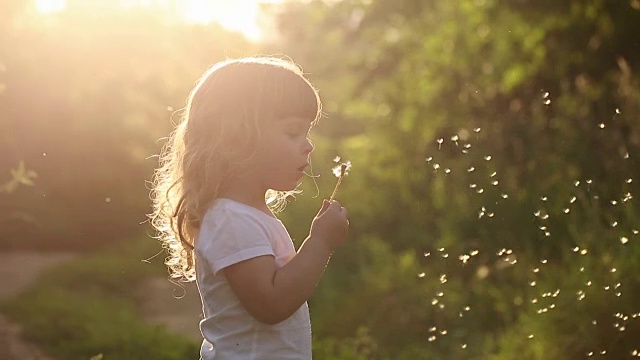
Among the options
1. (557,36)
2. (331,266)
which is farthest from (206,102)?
(557,36)

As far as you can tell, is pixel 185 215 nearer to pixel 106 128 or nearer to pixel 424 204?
pixel 424 204

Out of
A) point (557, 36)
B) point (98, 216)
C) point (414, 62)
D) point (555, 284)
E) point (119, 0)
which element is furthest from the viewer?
point (119, 0)

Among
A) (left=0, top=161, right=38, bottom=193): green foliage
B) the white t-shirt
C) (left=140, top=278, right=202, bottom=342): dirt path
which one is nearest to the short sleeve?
the white t-shirt

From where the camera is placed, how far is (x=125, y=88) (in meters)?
11.4

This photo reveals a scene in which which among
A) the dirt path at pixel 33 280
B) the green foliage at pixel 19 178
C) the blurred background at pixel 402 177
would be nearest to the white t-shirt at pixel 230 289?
the blurred background at pixel 402 177

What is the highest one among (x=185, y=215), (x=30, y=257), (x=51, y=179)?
(x=51, y=179)

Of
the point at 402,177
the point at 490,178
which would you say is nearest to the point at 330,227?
the point at 490,178

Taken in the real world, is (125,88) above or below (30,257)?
above

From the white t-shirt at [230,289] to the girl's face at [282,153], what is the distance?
10cm

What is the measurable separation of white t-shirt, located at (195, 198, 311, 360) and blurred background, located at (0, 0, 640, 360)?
103 cm

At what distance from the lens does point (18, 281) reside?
27.3ft

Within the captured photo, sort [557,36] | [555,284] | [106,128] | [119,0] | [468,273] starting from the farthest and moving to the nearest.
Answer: [119,0], [106,128], [557,36], [468,273], [555,284]

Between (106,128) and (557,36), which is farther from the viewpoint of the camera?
(106,128)

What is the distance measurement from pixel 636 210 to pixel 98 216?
242 inches
